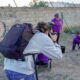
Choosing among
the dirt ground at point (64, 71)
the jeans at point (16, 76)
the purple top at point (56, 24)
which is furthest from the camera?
the purple top at point (56, 24)

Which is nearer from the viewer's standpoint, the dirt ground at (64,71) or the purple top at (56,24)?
the dirt ground at (64,71)

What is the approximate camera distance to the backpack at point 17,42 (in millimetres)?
3300

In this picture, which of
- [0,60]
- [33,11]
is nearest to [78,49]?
[0,60]

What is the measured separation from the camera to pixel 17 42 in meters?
3.31

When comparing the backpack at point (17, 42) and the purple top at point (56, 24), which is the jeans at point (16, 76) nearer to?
the backpack at point (17, 42)

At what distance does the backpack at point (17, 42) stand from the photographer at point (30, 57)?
0.23ft

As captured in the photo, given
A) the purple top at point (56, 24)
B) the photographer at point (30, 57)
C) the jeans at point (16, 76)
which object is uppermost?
the photographer at point (30, 57)

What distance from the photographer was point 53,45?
346cm

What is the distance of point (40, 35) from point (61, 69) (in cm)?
427

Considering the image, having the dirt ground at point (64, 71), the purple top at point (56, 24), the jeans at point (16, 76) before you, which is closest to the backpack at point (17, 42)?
→ the jeans at point (16, 76)

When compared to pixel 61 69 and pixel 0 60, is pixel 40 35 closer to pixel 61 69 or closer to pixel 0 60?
pixel 61 69

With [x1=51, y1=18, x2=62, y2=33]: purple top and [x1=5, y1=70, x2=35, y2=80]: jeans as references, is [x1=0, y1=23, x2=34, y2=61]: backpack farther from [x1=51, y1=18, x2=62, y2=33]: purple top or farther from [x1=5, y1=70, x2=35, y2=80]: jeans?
[x1=51, y1=18, x2=62, y2=33]: purple top

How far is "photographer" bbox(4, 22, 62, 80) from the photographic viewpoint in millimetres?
3381

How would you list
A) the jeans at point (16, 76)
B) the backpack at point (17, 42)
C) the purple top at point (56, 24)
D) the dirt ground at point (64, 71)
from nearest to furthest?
the backpack at point (17, 42), the jeans at point (16, 76), the dirt ground at point (64, 71), the purple top at point (56, 24)
